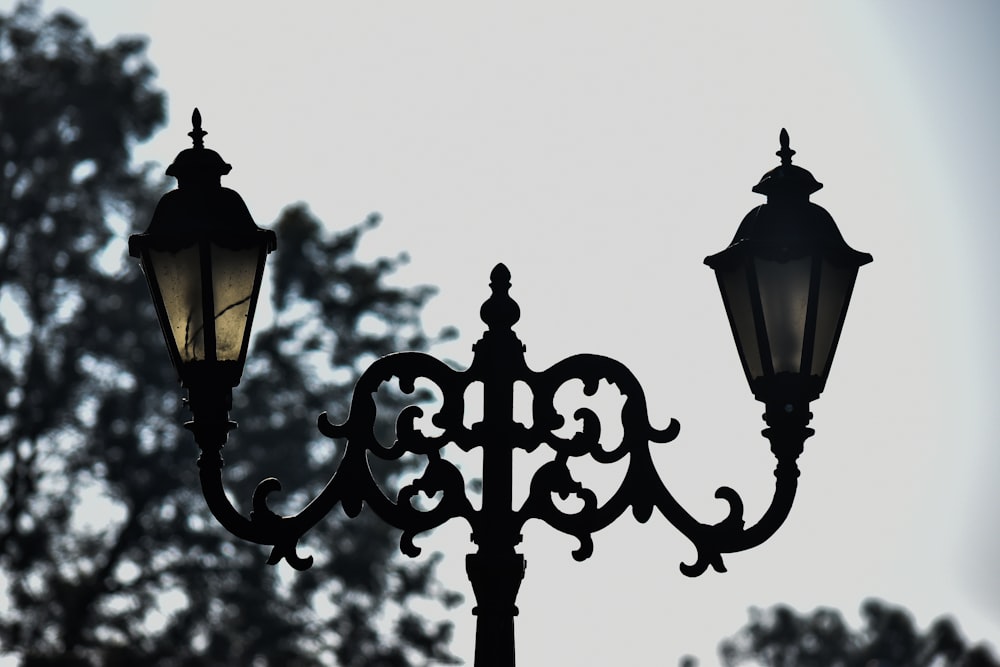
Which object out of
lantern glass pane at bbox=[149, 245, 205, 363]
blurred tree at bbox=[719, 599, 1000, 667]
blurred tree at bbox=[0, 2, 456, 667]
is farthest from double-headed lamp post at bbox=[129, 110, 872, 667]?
blurred tree at bbox=[719, 599, 1000, 667]

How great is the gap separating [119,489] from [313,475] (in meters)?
2.84

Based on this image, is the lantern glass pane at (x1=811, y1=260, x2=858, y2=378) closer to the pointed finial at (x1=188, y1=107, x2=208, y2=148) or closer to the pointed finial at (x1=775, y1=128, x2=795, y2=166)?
the pointed finial at (x1=775, y1=128, x2=795, y2=166)

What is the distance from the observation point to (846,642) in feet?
309

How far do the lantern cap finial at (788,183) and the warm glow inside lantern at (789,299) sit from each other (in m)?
0.14

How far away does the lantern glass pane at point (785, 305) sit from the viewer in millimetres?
4676

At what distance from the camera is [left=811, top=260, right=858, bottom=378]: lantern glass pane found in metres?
4.70

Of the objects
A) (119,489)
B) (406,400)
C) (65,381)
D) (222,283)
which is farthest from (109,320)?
(222,283)

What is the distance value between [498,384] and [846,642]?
9394 centimetres

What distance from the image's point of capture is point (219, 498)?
172 inches

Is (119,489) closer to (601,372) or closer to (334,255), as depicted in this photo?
(334,255)


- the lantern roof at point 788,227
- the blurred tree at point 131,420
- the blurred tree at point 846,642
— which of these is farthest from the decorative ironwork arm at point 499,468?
the blurred tree at point 846,642

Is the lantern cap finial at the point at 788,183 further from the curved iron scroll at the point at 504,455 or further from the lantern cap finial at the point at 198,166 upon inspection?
the lantern cap finial at the point at 198,166

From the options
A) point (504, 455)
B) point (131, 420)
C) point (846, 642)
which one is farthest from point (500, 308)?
point (846, 642)

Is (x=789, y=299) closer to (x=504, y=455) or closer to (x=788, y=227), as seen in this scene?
(x=788, y=227)
